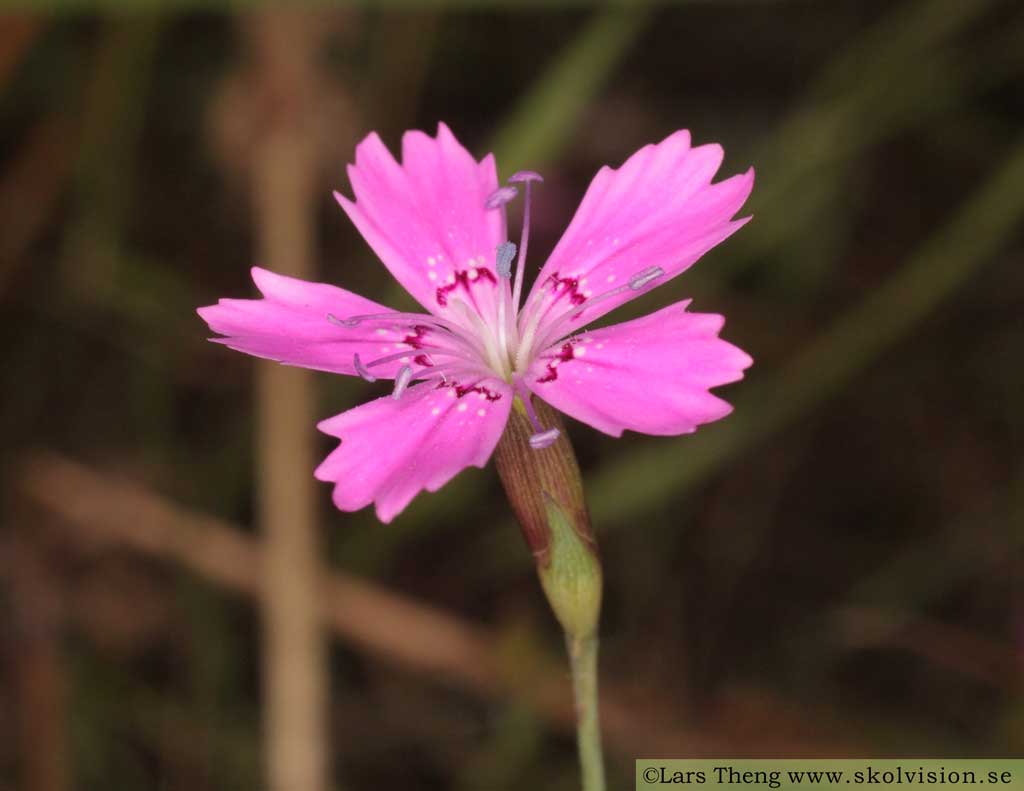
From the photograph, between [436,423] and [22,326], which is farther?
Result: [22,326]

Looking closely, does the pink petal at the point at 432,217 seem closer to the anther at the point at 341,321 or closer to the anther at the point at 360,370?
the anther at the point at 341,321

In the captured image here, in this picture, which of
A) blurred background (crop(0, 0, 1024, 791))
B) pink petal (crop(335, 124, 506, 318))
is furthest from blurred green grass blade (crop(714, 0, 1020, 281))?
pink petal (crop(335, 124, 506, 318))

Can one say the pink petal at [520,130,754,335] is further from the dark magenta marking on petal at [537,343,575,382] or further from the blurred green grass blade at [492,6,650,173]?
the blurred green grass blade at [492,6,650,173]

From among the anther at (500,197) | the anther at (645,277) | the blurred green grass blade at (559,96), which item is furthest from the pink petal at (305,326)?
the blurred green grass blade at (559,96)

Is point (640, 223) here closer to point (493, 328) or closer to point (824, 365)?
point (493, 328)

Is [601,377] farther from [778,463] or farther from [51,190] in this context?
[51,190]

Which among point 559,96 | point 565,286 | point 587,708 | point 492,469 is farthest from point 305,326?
point 559,96

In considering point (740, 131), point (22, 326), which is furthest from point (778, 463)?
point (22, 326)
